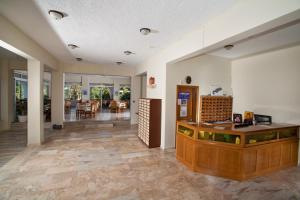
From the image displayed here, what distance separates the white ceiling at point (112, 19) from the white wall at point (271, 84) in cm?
268

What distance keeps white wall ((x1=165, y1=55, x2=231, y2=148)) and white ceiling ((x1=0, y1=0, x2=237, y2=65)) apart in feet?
3.13

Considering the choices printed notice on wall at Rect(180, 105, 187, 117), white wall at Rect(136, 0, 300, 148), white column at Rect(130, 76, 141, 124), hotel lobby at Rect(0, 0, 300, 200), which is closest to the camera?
white wall at Rect(136, 0, 300, 148)

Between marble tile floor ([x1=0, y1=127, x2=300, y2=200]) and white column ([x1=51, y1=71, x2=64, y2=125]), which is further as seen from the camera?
white column ([x1=51, y1=71, x2=64, y2=125])

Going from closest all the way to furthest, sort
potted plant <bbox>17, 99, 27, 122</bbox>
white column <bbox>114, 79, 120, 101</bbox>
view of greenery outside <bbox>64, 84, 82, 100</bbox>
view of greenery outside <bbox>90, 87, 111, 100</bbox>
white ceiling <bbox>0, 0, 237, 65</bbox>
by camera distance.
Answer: white ceiling <bbox>0, 0, 237, 65</bbox>, potted plant <bbox>17, 99, 27, 122</bbox>, view of greenery outside <bbox>64, 84, 82, 100</bbox>, view of greenery outside <bbox>90, 87, 111, 100</bbox>, white column <bbox>114, 79, 120, 101</bbox>

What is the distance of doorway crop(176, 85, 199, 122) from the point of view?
4621mm

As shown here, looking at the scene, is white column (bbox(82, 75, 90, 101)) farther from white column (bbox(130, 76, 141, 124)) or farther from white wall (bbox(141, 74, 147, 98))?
white wall (bbox(141, 74, 147, 98))

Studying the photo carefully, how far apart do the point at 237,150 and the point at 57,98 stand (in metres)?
6.62

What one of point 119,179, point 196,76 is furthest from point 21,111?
point 196,76

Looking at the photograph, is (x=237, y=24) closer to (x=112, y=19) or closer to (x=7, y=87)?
(x=112, y=19)

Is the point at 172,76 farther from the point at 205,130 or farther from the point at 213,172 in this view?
the point at 213,172

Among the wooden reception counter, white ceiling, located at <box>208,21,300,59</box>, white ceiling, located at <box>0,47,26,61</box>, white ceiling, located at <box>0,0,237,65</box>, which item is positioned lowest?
the wooden reception counter

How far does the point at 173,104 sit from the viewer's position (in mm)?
4508

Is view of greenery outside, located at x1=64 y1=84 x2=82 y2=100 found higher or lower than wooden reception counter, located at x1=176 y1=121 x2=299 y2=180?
higher

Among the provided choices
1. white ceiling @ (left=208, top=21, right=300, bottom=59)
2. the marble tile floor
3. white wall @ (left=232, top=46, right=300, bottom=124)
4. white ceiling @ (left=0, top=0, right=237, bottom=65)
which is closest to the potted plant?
the marble tile floor
